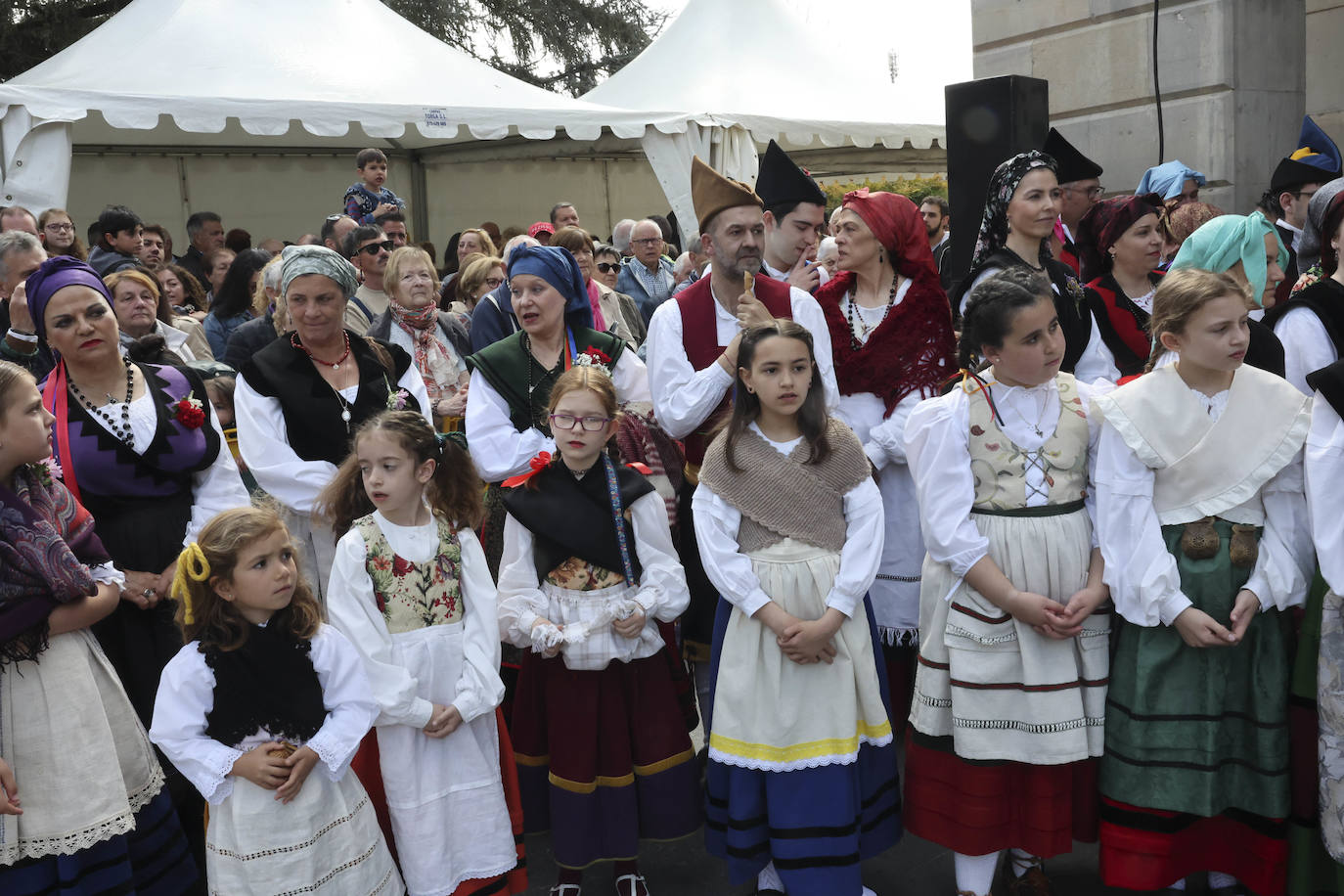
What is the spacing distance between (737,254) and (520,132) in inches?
309

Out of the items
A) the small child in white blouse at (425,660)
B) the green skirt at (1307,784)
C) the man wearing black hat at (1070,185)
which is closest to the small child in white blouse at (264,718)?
the small child in white blouse at (425,660)

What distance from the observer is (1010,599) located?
3.12 m

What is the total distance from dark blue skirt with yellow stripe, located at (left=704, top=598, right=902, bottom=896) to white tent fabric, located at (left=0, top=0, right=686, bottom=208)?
312 inches

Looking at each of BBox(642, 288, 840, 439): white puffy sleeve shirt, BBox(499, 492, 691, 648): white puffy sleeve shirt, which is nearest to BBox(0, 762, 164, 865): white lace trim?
BBox(499, 492, 691, 648): white puffy sleeve shirt

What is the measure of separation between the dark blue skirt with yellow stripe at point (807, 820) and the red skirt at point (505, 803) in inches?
22.4

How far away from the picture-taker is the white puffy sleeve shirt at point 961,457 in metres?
3.19

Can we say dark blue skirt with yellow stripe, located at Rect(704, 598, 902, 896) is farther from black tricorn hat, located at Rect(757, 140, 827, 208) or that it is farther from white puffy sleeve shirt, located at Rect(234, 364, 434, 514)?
black tricorn hat, located at Rect(757, 140, 827, 208)

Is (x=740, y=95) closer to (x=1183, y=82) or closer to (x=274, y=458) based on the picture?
(x=1183, y=82)

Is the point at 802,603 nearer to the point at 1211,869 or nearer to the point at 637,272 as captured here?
the point at 1211,869

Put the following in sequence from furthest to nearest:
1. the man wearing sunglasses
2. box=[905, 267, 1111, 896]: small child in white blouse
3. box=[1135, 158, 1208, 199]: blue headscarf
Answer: box=[1135, 158, 1208, 199]: blue headscarf
the man wearing sunglasses
box=[905, 267, 1111, 896]: small child in white blouse

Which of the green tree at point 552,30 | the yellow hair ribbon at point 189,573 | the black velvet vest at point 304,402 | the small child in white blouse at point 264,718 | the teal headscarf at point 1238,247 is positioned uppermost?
→ the green tree at point 552,30

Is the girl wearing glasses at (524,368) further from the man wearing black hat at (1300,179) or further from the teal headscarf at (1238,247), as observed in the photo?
the man wearing black hat at (1300,179)

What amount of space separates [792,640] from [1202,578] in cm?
111

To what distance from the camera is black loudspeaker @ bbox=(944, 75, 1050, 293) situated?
504 centimetres
